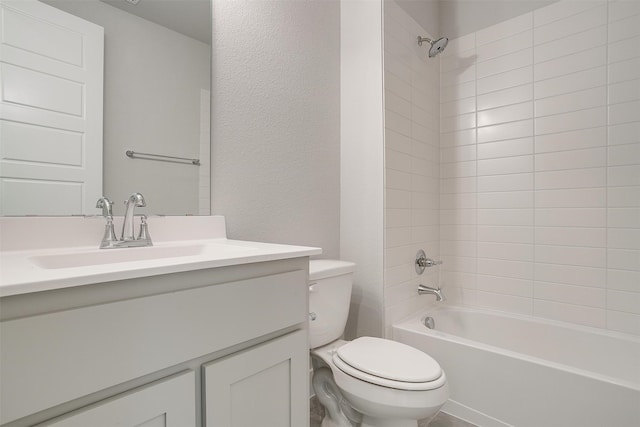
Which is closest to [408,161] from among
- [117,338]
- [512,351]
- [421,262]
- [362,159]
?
[362,159]

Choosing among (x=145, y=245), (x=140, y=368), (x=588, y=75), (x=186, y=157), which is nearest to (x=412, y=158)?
(x=588, y=75)

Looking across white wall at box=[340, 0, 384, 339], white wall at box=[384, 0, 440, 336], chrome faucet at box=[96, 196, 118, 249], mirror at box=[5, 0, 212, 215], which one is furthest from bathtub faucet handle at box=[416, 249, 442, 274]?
chrome faucet at box=[96, 196, 118, 249]

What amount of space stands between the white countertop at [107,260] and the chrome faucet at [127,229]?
0.04m

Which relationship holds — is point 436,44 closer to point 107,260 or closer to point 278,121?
point 278,121

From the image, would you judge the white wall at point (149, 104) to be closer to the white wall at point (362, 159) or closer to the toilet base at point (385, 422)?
the white wall at point (362, 159)

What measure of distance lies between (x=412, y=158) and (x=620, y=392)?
1.35m

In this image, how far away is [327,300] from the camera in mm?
1391

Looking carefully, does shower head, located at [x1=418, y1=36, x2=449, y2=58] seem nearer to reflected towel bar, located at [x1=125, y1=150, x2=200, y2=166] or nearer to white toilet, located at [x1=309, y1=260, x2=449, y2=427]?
white toilet, located at [x1=309, y1=260, x2=449, y2=427]

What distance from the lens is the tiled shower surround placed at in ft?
5.32

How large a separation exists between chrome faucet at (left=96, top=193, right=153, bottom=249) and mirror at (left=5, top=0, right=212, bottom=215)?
0.07 m

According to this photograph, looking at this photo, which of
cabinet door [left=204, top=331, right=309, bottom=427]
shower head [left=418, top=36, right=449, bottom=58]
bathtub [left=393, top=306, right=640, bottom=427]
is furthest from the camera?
shower head [left=418, top=36, right=449, bottom=58]

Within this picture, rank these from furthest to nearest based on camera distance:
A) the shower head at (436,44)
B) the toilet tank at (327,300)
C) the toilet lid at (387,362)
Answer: the shower head at (436,44) < the toilet tank at (327,300) < the toilet lid at (387,362)

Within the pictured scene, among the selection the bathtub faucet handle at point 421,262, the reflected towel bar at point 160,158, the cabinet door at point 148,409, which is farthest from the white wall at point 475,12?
the cabinet door at point 148,409

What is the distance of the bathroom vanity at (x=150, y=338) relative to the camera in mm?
505
